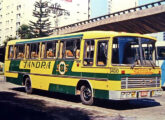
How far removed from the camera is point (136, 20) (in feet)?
116

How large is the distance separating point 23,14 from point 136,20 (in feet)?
163

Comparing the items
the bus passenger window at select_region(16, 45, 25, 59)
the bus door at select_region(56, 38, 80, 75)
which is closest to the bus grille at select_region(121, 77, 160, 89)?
the bus door at select_region(56, 38, 80, 75)

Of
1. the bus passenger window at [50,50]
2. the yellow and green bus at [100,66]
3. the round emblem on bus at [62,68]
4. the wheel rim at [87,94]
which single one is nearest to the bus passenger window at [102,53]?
the yellow and green bus at [100,66]

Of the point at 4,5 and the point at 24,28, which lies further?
the point at 4,5

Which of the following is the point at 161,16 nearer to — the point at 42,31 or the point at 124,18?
the point at 124,18

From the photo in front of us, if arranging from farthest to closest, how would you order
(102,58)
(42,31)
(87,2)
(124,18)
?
(87,2)
(42,31)
(124,18)
(102,58)

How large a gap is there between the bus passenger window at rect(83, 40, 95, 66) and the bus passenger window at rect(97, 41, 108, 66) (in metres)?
0.38

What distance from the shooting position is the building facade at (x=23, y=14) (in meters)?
78.7

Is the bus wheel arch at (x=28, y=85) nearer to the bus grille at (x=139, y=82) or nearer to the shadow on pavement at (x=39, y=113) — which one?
the shadow on pavement at (x=39, y=113)

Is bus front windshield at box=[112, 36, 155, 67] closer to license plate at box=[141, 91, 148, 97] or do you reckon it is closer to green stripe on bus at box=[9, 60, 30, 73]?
license plate at box=[141, 91, 148, 97]

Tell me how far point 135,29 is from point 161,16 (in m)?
8.21

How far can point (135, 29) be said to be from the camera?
39.3 meters

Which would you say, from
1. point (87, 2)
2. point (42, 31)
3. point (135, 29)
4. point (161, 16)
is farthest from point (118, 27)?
point (87, 2)

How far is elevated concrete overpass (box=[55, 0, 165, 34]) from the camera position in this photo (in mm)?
31508
